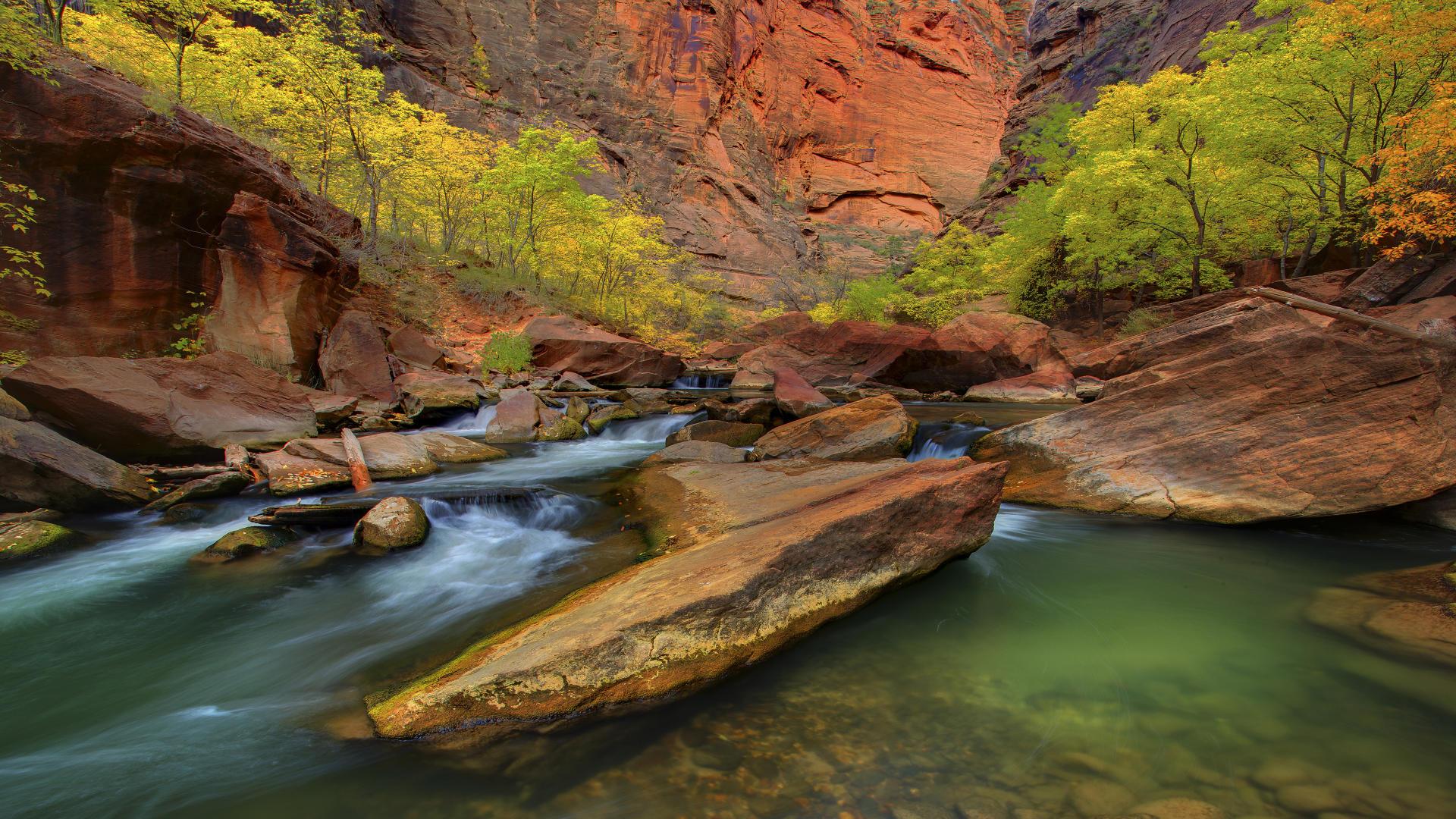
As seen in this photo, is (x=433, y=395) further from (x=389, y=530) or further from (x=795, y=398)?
(x=795, y=398)

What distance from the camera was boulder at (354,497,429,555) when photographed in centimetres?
615

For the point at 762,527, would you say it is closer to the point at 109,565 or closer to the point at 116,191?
the point at 109,565

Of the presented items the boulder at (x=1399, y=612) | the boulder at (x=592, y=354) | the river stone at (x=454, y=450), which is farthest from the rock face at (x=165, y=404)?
the boulder at (x=1399, y=612)

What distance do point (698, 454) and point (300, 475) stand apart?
5.60m

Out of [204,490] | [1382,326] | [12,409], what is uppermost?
[1382,326]

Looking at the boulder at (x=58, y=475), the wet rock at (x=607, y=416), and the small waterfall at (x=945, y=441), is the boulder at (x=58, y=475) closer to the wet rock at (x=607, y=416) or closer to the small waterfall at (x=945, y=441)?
the wet rock at (x=607, y=416)

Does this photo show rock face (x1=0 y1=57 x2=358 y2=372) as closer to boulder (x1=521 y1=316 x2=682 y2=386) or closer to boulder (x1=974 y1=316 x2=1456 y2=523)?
boulder (x1=521 y1=316 x2=682 y2=386)

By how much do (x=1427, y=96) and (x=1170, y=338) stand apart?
44.8ft

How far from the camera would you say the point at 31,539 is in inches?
227

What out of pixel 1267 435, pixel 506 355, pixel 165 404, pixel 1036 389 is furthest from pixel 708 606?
pixel 1036 389

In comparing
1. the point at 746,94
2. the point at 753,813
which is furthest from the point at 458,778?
the point at 746,94

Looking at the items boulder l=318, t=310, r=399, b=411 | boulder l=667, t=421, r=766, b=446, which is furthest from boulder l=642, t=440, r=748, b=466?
boulder l=318, t=310, r=399, b=411

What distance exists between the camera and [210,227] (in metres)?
12.1

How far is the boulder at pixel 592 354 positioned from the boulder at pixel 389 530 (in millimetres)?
15071
